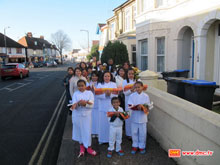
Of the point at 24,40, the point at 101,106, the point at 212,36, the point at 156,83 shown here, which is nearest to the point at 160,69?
the point at 212,36

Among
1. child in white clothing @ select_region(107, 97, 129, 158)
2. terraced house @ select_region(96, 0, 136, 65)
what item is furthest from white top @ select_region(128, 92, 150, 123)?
terraced house @ select_region(96, 0, 136, 65)

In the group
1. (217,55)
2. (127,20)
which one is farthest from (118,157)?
(127,20)

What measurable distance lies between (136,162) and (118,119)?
881 millimetres

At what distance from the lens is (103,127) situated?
15.4 feet

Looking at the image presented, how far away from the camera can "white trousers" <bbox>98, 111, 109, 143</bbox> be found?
4698 mm

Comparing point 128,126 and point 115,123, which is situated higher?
point 115,123

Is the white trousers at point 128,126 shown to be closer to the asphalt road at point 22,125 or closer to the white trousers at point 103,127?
the white trousers at point 103,127

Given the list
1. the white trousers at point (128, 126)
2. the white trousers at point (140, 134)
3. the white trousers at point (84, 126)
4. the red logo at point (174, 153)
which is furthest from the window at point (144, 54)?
the red logo at point (174, 153)

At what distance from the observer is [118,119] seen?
418cm

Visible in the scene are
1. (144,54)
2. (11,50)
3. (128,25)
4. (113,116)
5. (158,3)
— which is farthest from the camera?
(11,50)

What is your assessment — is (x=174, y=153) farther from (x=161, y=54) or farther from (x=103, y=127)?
(x=161, y=54)

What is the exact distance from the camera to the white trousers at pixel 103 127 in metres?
4.70

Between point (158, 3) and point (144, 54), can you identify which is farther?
point (144, 54)

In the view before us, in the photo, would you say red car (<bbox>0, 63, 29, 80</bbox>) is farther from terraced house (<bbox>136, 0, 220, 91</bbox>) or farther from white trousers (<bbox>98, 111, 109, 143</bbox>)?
white trousers (<bbox>98, 111, 109, 143</bbox>)
